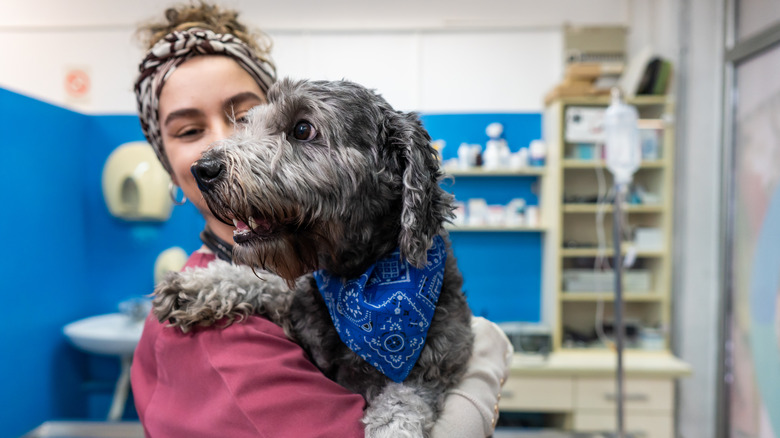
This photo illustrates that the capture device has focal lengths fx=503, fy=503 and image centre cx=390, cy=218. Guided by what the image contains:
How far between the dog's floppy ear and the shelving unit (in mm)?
2846

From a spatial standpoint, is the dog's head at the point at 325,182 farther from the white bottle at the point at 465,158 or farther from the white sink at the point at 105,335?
the white bottle at the point at 465,158

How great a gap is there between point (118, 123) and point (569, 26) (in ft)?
12.0

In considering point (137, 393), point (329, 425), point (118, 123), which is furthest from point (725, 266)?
point (118, 123)

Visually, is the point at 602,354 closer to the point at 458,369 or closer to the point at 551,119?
the point at 551,119

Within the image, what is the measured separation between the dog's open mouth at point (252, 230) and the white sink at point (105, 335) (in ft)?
8.75

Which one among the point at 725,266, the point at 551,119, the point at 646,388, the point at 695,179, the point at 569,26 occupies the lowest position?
the point at 646,388

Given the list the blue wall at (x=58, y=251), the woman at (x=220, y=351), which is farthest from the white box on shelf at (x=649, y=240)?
the blue wall at (x=58, y=251)

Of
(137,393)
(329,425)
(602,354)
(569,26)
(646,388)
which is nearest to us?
(329,425)

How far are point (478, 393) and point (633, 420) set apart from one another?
9.59 ft

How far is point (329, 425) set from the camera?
93 centimetres

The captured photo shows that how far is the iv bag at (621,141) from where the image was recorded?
2660 millimetres

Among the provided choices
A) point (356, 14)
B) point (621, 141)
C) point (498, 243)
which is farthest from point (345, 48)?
point (621, 141)

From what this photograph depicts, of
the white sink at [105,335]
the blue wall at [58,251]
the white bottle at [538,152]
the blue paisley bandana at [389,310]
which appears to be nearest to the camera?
the blue paisley bandana at [389,310]

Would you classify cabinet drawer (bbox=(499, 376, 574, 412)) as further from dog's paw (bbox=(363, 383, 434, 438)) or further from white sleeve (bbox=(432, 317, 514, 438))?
dog's paw (bbox=(363, 383, 434, 438))
